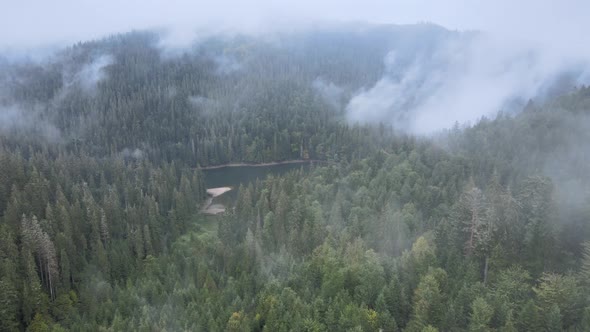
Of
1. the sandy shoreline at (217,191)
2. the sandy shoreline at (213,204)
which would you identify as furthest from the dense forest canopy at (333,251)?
the sandy shoreline at (217,191)

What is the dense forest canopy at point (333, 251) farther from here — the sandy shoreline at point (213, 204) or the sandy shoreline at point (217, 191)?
the sandy shoreline at point (217, 191)

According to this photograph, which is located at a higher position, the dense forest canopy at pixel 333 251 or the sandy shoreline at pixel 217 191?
the dense forest canopy at pixel 333 251

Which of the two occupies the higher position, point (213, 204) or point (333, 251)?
point (333, 251)

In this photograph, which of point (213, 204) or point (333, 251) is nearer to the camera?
point (333, 251)

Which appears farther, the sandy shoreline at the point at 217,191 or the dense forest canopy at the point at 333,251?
the sandy shoreline at the point at 217,191

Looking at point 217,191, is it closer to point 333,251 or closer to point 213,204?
point 213,204

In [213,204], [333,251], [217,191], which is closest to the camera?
[333,251]

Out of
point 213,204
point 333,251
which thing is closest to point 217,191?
point 213,204

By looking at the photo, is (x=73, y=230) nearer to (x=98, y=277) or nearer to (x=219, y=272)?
(x=98, y=277)

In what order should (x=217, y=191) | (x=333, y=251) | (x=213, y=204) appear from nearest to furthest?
(x=333, y=251), (x=213, y=204), (x=217, y=191)

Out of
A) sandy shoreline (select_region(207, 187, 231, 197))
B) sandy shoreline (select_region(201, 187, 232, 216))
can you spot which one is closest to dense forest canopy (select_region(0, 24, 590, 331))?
sandy shoreline (select_region(201, 187, 232, 216))

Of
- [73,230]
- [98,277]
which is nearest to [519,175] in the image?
[98,277]

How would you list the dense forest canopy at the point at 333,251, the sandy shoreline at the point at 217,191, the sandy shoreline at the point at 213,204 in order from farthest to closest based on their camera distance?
1. the sandy shoreline at the point at 217,191
2. the sandy shoreline at the point at 213,204
3. the dense forest canopy at the point at 333,251

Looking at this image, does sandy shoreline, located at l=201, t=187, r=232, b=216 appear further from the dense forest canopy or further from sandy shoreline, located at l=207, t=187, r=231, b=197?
the dense forest canopy
